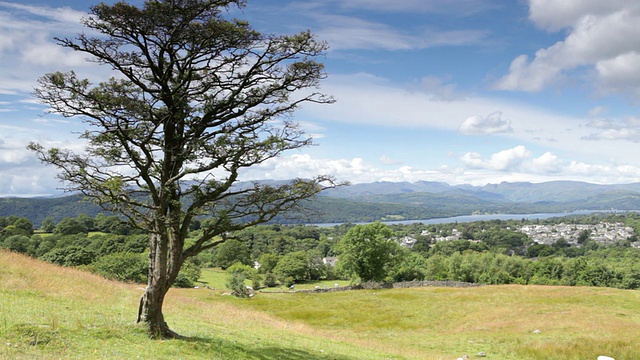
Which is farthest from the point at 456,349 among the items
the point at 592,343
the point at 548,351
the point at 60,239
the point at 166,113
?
the point at 60,239

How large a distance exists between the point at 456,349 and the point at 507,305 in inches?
752

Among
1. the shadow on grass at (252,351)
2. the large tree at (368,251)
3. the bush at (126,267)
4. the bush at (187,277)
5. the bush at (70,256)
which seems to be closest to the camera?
the shadow on grass at (252,351)

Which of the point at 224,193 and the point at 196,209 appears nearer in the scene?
the point at 196,209

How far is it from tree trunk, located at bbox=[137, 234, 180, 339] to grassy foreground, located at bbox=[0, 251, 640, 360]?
665 millimetres

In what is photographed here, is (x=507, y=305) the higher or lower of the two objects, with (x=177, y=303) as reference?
lower

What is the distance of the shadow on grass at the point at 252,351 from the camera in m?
14.1

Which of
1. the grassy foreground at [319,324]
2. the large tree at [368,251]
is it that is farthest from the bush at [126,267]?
the large tree at [368,251]

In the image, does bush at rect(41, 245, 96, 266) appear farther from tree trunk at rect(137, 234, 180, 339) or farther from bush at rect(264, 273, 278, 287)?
tree trunk at rect(137, 234, 180, 339)

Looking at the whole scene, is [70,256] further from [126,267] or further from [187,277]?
[187,277]

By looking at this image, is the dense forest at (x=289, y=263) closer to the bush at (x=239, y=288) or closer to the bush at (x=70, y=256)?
the bush at (x=70, y=256)

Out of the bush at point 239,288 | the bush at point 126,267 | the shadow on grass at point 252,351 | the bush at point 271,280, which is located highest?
the shadow on grass at point 252,351

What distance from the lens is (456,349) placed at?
82.3 ft

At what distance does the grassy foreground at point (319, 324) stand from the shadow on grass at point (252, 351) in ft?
0.19

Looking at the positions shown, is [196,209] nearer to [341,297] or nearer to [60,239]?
[341,297]
